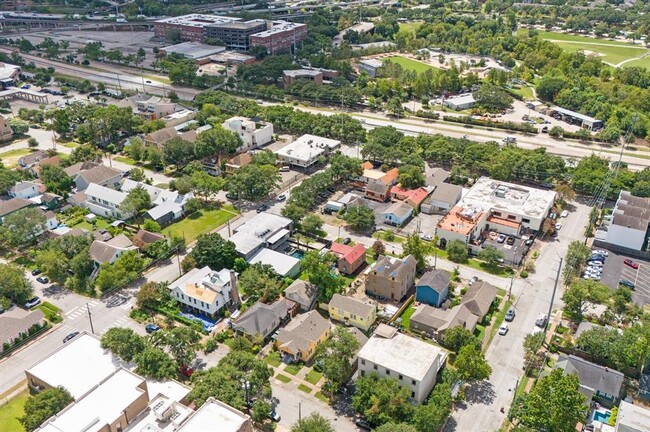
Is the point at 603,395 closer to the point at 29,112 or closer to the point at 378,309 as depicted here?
the point at 378,309

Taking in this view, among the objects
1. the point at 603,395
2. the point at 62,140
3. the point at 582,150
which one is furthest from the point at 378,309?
the point at 62,140

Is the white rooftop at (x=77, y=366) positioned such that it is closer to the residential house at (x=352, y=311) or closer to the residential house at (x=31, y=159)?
the residential house at (x=352, y=311)

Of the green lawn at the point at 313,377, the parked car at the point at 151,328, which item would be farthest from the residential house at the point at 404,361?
the parked car at the point at 151,328

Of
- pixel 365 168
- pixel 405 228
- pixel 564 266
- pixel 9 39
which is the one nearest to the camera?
pixel 564 266

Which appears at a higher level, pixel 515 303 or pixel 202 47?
pixel 202 47

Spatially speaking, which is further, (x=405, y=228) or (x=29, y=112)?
(x=29, y=112)

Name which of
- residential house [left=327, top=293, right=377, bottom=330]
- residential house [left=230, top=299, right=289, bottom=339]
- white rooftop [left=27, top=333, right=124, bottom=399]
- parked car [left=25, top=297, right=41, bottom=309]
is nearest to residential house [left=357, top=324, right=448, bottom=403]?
residential house [left=327, top=293, right=377, bottom=330]

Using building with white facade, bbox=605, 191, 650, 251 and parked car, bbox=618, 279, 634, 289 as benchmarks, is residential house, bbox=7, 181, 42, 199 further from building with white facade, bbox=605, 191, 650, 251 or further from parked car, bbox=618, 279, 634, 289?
building with white facade, bbox=605, 191, 650, 251
